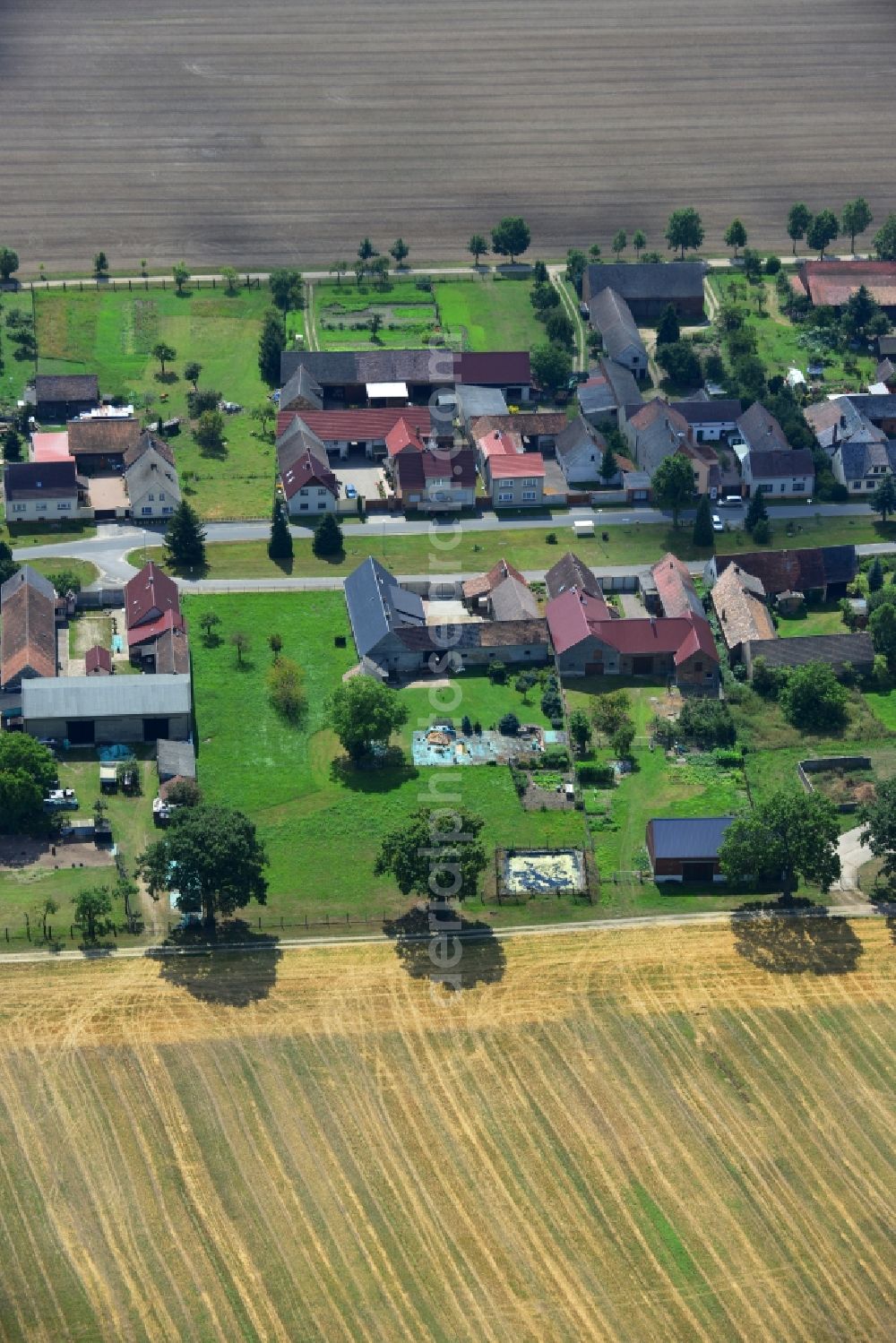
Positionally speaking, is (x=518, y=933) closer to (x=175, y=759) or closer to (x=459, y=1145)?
(x=459, y=1145)

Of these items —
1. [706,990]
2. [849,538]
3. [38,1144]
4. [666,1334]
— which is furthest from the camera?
[849,538]

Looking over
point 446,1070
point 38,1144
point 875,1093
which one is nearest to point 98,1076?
point 38,1144

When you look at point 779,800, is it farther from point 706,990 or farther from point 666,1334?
point 666,1334

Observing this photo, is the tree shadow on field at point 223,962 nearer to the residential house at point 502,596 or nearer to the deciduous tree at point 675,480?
the residential house at point 502,596

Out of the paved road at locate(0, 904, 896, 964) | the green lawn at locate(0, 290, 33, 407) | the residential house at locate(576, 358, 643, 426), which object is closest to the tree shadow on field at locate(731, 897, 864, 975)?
the paved road at locate(0, 904, 896, 964)

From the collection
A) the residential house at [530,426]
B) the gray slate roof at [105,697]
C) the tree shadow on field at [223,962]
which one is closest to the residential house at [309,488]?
the residential house at [530,426]

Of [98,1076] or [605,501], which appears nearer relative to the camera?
[98,1076]

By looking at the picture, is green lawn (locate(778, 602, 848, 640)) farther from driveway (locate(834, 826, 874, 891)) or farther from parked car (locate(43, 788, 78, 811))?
parked car (locate(43, 788, 78, 811))

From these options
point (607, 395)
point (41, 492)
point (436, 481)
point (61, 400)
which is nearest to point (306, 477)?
point (436, 481)
